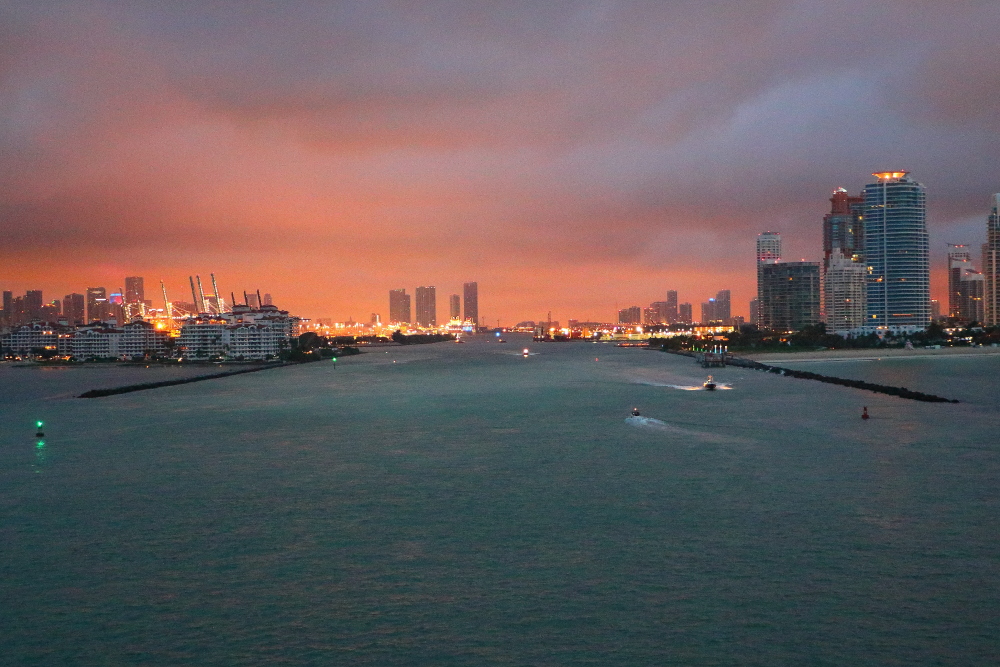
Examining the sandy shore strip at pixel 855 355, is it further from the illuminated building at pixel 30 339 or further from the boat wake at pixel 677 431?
the illuminated building at pixel 30 339

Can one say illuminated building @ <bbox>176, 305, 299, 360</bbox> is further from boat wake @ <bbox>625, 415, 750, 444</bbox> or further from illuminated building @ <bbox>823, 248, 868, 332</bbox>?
illuminated building @ <bbox>823, 248, 868, 332</bbox>

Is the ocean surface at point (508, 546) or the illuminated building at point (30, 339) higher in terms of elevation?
the illuminated building at point (30, 339)

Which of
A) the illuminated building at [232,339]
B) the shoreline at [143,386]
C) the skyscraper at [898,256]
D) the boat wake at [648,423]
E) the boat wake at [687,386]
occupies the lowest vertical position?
the boat wake at [687,386]

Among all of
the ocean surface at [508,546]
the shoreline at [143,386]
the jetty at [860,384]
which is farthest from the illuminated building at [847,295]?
the ocean surface at [508,546]

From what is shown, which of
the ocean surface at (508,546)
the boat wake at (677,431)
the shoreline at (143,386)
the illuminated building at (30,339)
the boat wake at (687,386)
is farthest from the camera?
the illuminated building at (30,339)

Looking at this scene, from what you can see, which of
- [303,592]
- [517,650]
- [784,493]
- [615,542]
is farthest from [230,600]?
[784,493]
